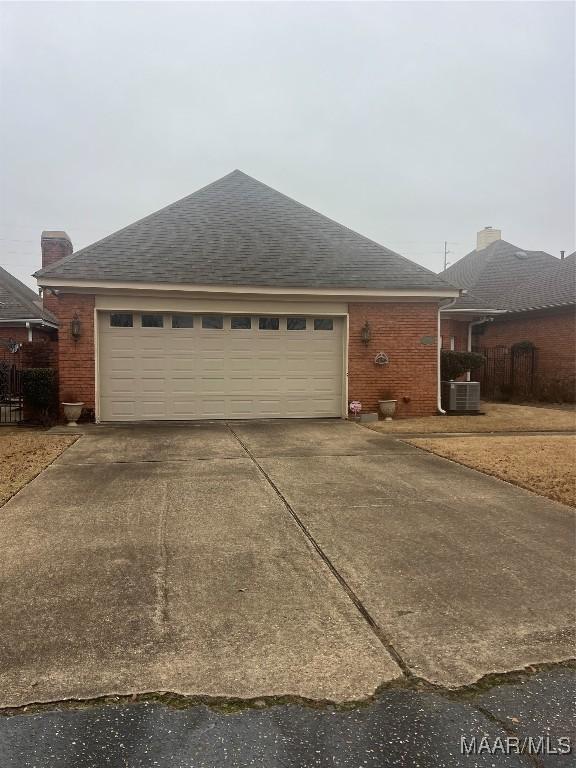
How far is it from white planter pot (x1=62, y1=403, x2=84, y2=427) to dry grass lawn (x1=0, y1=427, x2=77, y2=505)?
2.47ft

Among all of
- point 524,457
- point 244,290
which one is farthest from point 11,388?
point 524,457

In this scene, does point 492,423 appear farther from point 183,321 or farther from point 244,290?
point 183,321

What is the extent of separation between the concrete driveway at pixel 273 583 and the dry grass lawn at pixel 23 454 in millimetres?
250

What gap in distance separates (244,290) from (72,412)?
14.0 ft

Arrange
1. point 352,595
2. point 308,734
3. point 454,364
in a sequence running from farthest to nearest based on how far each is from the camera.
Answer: point 454,364 < point 352,595 < point 308,734

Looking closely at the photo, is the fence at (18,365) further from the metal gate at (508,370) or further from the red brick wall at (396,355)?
the metal gate at (508,370)

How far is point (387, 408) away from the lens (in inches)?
478

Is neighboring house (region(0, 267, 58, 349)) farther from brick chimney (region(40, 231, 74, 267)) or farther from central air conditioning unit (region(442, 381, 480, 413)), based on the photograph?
central air conditioning unit (region(442, 381, 480, 413))

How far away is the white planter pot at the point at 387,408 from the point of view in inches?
478

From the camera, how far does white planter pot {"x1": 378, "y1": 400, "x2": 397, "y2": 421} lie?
39.8 feet

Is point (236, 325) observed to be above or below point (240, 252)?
below

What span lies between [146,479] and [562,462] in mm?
5478

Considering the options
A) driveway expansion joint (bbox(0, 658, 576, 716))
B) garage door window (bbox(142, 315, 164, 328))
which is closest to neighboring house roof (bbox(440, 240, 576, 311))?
garage door window (bbox(142, 315, 164, 328))

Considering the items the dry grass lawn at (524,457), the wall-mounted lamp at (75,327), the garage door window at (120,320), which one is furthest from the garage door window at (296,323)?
the wall-mounted lamp at (75,327)
